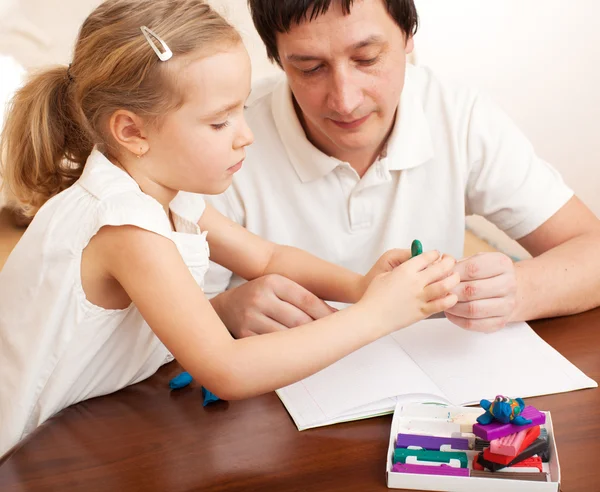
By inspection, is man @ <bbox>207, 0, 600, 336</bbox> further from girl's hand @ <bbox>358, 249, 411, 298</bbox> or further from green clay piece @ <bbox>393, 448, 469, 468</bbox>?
green clay piece @ <bbox>393, 448, 469, 468</bbox>

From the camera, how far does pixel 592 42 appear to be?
2.77 metres

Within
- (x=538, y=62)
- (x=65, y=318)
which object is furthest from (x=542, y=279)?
(x=538, y=62)

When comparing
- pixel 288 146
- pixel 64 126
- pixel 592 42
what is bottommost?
pixel 592 42

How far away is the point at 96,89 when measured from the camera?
1049 mm

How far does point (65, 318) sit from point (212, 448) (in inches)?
10.4

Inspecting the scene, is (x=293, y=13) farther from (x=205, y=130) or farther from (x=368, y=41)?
(x=205, y=130)

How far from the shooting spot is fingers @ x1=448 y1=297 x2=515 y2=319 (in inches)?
45.6

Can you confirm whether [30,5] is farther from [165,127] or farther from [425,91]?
[165,127]

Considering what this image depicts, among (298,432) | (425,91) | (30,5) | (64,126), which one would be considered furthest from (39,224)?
(30,5)

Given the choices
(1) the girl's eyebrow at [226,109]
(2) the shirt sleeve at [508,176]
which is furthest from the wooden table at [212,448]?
(2) the shirt sleeve at [508,176]

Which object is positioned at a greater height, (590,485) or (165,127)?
(165,127)

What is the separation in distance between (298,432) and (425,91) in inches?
33.4

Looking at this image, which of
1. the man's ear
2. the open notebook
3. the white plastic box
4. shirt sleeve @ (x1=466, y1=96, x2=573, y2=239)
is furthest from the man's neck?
the white plastic box

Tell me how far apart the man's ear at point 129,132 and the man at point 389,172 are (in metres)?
0.37
